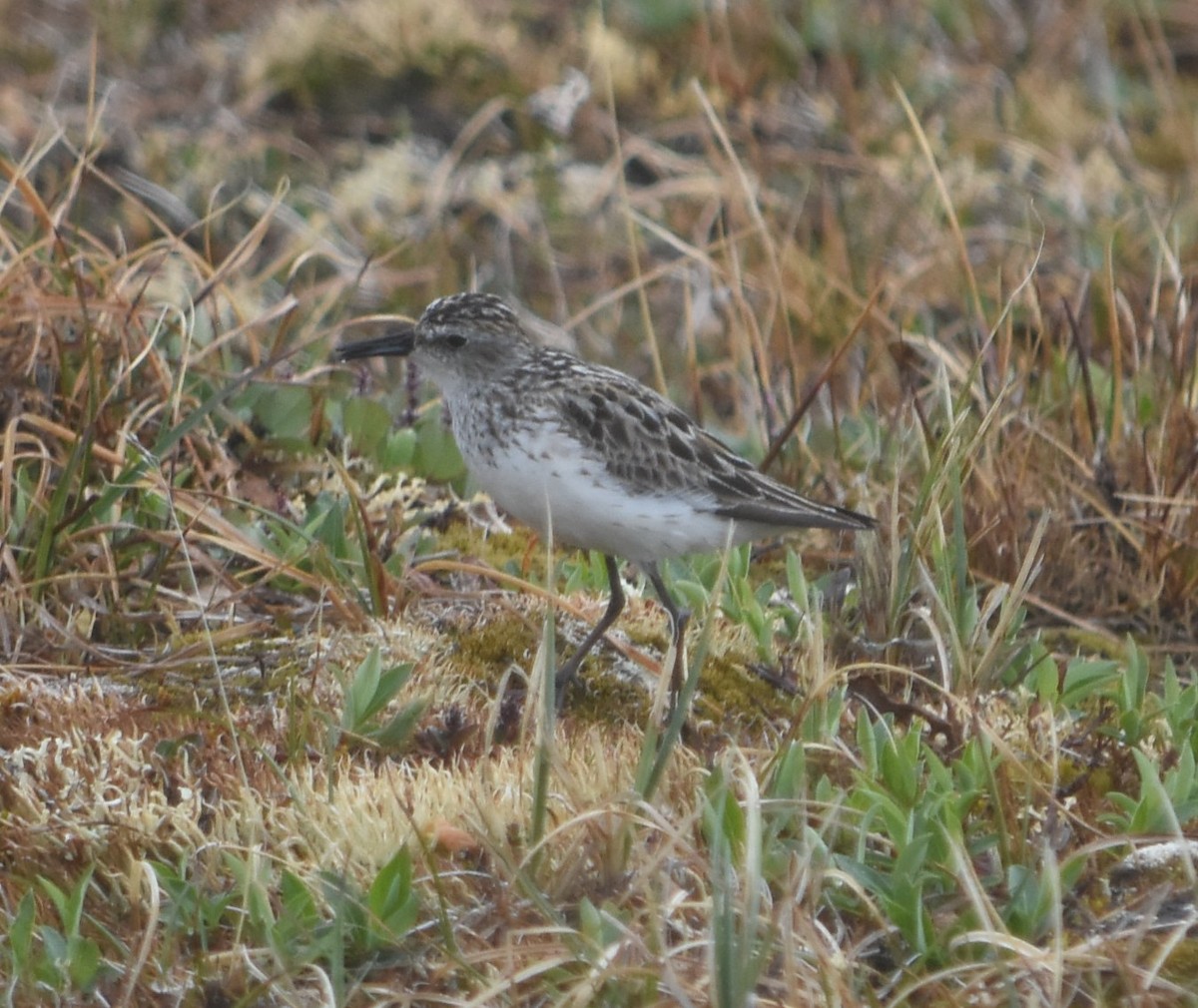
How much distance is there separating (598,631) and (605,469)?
0.47 m

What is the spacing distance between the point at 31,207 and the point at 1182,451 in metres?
3.81

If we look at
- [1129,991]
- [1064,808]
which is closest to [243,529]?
[1064,808]

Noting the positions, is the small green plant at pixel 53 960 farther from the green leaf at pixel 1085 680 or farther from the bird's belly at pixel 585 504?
the green leaf at pixel 1085 680

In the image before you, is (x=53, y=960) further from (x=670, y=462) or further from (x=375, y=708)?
(x=670, y=462)

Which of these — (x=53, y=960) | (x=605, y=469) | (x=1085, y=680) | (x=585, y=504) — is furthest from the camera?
(x=605, y=469)

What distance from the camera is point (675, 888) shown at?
3.91 meters

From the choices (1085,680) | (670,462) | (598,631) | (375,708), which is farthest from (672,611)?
(1085,680)

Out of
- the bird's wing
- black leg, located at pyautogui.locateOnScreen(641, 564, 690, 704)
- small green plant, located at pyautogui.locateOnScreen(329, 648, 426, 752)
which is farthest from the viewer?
the bird's wing

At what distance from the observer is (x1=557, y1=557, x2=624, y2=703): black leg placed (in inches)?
204

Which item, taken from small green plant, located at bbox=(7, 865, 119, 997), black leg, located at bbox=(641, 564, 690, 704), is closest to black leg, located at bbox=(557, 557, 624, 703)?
black leg, located at bbox=(641, 564, 690, 704)

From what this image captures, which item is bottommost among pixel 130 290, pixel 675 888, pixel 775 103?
pixel 675 888

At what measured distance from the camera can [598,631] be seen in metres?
5.29

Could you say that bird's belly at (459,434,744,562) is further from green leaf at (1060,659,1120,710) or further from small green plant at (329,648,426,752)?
→ green leaf at (1060,659,1120,710)

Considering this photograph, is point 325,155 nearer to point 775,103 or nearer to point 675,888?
point 775,103
